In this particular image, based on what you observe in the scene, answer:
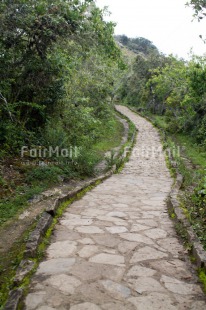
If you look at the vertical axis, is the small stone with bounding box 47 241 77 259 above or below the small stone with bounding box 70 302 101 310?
below

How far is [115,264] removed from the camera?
3723mm

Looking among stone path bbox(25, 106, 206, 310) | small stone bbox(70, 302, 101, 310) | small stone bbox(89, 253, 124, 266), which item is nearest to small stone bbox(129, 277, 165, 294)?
stone path bbox(25, 106, 206, 310)

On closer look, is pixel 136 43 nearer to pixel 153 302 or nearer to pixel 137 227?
pixel 137 227

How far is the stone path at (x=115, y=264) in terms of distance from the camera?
116 inches

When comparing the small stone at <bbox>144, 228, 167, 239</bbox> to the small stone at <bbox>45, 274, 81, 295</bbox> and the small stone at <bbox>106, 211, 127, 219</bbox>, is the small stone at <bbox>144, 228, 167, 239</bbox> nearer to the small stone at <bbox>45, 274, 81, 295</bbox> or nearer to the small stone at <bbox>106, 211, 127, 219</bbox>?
the small stone at <bbox>106, 211, 127, 219</bbox>

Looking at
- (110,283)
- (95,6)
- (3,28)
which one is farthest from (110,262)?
(95,6)

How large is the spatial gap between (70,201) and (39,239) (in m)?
2.45

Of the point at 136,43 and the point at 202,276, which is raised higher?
the point at 136,43

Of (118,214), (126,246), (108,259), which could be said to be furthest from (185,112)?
(108,259)

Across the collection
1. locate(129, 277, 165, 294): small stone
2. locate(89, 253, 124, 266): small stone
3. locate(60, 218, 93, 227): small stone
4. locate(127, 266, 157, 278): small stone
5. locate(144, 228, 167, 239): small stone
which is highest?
locate(129, 277, 165, 294): small stone

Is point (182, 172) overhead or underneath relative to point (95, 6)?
underneath

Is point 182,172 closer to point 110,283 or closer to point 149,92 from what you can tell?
point 110,283

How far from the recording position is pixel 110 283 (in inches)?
128

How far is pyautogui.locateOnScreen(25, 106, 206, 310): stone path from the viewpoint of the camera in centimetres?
295
